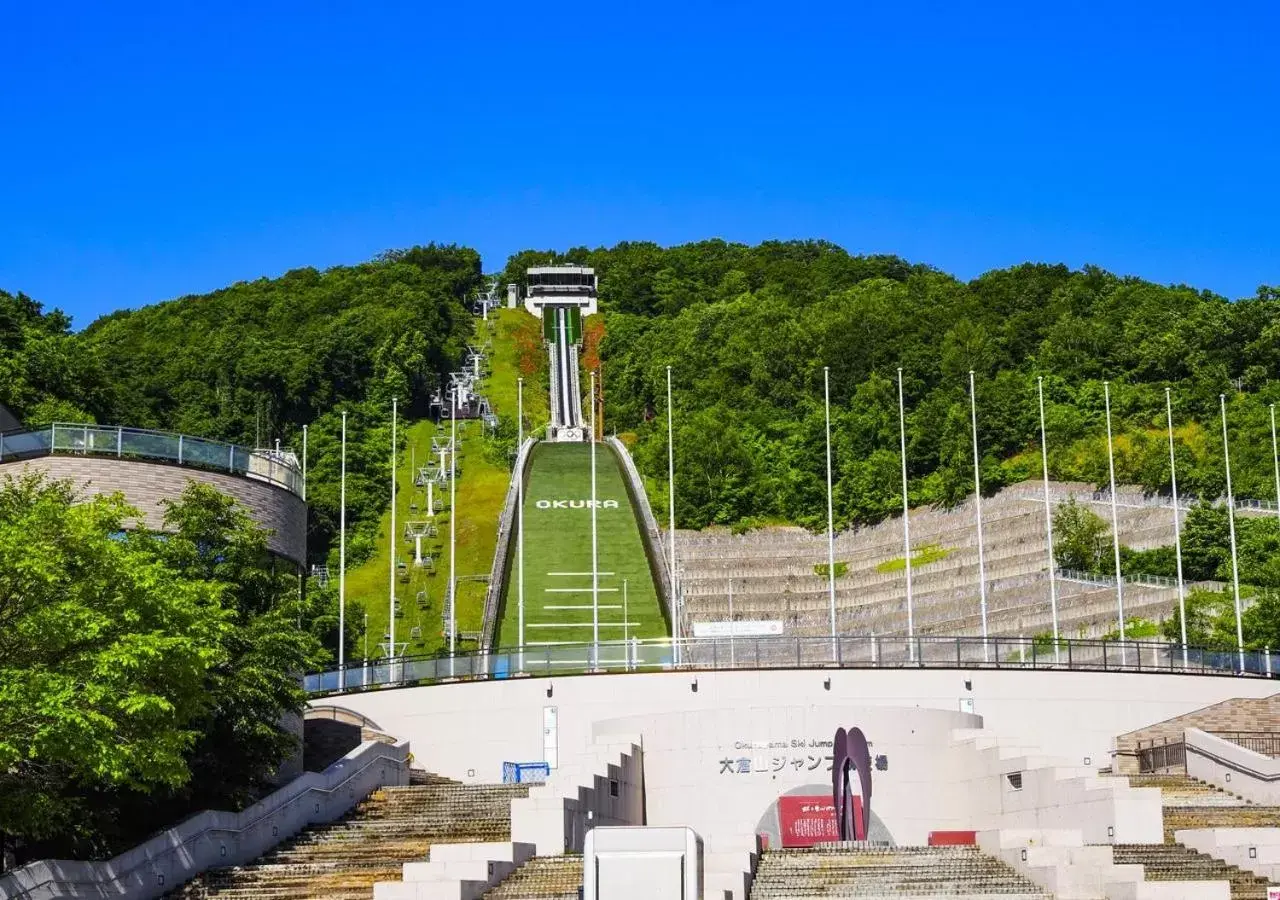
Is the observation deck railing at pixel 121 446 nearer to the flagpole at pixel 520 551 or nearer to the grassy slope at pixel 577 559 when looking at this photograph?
the flagpole at pixel 520 551

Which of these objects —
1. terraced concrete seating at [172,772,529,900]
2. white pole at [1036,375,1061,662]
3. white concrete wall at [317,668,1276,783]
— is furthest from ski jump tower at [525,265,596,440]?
terraced concrete seating at [172,772,529,900]

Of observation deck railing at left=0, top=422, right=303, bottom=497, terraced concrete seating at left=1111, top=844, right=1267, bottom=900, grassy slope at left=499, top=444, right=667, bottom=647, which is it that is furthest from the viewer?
grassy slope at left=499, top=444, right=667, bottom=647

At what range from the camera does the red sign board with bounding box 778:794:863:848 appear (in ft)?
134

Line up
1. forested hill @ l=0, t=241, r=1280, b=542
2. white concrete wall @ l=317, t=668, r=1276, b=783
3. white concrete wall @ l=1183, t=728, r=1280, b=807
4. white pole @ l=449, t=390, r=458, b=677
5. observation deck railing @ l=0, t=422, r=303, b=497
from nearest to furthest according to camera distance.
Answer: white concrete wall @ l=1183, t=728, r=1280, b=807 → observation deck railing @ l=0, t=422, r=303, b=497 → white concrete wall @ l=317, t=668, r=1276, b=783 → white pole @ l=449, t=390, r=458, b=677 → forested hill @ l=0, t=241, r=1280, b=542

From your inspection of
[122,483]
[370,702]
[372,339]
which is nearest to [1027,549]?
[370,702]

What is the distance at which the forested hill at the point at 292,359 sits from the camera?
97.6 m

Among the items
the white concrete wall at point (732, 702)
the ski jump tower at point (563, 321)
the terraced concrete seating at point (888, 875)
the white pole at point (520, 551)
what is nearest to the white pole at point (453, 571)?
the white concrete wall at point (732, 702)

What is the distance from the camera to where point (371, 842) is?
37281mm

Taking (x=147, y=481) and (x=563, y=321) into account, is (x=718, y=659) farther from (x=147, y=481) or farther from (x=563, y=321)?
(x=563, y=321)

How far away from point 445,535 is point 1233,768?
58.1 meters

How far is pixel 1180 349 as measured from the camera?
97.6 meters

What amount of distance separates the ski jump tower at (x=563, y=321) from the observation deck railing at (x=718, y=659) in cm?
6672

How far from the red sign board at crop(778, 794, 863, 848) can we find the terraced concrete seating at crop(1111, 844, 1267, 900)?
25.5 feet

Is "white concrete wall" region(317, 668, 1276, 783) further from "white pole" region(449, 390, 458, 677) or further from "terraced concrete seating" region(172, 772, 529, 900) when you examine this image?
"terraced concrete seating" region(172, 772, 529, 900)
